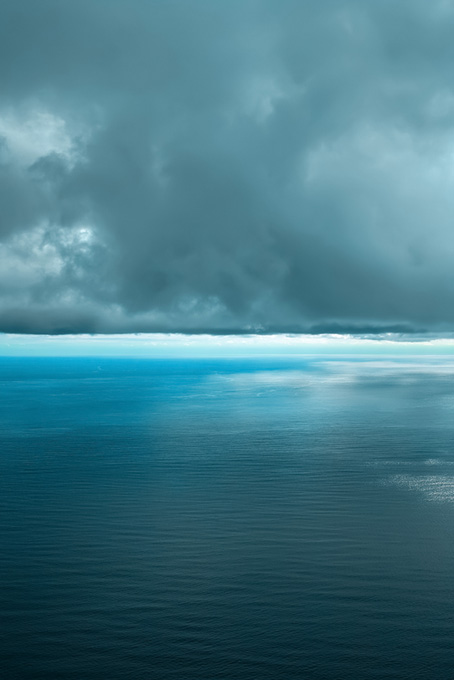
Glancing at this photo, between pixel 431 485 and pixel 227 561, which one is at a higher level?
pixel 431 485

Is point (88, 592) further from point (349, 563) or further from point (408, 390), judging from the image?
point (408, 390)

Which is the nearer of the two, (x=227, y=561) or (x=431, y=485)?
(x=227, y=561)

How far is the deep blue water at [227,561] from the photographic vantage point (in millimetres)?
30375

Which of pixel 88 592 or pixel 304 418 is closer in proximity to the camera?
pixel 88 592

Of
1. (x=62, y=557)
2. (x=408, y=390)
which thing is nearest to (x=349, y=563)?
(x=62, y=557)

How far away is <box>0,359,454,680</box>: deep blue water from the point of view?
3038 cm

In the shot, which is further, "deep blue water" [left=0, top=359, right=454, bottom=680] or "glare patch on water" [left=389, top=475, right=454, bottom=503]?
"glare patch on water" [left=389, top=475, right=454, bottom=503]

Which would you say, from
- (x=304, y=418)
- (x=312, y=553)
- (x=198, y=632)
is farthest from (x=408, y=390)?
(x=198, y=632)

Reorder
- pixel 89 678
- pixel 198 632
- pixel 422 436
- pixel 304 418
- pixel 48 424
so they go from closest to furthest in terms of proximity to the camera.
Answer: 1. pixel 89 678
2. pixel 198 632
3. pixel 422 436
4. pixel 48 424
5. pixel 304 418

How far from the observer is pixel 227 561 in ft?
136

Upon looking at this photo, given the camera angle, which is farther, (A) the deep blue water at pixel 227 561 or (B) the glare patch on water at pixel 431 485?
(B) the glare patch on water at pixel 431 485

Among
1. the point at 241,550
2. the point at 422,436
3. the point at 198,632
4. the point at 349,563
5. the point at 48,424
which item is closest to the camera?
the point at 198,632

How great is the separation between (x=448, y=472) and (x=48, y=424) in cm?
8000

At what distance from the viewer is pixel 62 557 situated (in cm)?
4250
